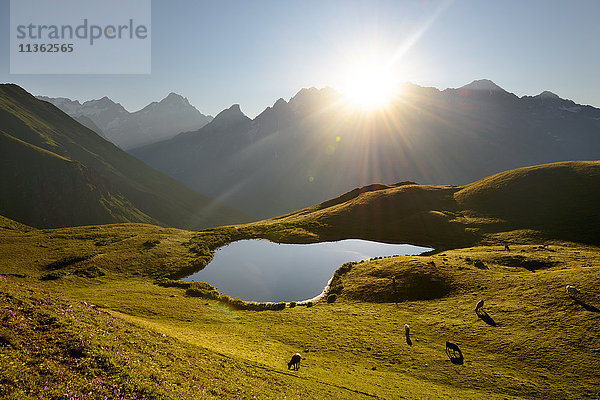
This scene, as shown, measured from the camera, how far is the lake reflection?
58.8 m

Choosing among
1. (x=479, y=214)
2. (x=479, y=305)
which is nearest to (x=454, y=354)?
(x=479, y=305)

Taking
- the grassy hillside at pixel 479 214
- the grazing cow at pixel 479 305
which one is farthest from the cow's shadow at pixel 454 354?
the grassy hillside at pixel 479 214

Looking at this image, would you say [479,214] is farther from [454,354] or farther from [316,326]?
[316,326]

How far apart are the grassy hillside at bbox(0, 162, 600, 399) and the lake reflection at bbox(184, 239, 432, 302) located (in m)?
5.61

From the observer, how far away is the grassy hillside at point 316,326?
47.5ft

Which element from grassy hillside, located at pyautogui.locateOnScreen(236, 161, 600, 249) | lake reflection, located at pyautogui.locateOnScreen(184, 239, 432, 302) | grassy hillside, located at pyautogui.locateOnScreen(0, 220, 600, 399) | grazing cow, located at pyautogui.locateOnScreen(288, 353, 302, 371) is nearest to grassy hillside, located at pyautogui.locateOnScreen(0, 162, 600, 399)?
grassy hillside, located at pyautogui.locateOnScreen(0, 220, 600, 399)

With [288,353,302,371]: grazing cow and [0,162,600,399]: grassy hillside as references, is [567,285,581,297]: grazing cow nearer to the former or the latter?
[0,162,600,399]: grassy hillside

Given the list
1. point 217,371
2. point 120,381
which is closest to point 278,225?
point 217,371

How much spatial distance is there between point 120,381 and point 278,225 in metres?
99.0

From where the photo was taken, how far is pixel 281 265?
237 feet

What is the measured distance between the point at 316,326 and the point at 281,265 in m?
33.1

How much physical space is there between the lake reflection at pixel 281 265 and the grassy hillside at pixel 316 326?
561 cm

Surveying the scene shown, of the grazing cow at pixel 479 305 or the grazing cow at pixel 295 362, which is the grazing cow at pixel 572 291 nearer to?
the grazing cow at pixel 479 305

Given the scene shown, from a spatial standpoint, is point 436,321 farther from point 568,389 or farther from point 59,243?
point 59,243
